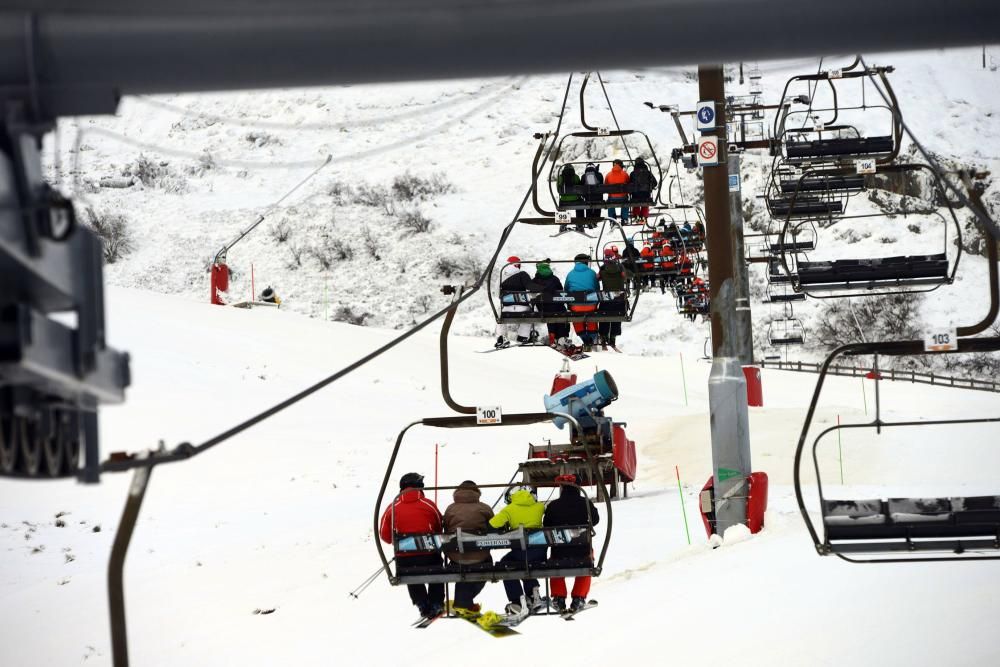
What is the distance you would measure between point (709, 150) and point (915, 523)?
715cm

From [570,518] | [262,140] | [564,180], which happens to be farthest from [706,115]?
[262,140]

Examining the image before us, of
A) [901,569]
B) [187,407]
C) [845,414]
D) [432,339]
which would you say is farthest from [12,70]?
[432,339]

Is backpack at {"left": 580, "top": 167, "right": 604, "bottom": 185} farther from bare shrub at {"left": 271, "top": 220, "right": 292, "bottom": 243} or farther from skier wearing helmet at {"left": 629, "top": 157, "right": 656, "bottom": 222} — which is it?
bare shrub at {"left": 271, "top": 220, "right": 292, "bottom": 243}

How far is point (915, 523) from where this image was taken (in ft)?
28.6

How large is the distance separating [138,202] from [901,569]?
58150 millimetres

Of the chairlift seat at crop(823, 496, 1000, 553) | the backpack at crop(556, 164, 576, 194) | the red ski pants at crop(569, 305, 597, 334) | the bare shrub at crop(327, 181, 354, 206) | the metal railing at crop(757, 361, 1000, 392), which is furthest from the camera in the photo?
the bare shrub at crop(327, 181, 354, 206)

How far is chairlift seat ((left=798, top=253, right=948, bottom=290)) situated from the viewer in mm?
13328

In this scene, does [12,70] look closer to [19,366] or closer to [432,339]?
[19,366]

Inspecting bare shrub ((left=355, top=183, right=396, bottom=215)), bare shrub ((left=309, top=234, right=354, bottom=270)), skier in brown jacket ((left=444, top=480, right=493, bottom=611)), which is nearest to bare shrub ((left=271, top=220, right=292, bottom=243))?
bare shrub ((left=309, top=234, right=354, bottom=270))

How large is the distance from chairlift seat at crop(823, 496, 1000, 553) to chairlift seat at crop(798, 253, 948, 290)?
15.5 feet

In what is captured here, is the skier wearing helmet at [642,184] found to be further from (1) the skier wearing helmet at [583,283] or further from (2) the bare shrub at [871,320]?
(2) the bare shrub at [871,320]

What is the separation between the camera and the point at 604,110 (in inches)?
2532

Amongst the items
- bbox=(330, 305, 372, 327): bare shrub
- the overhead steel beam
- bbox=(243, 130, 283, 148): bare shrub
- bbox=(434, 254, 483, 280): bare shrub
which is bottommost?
the overhead steel beam

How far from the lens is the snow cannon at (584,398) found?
14352 millimetres
